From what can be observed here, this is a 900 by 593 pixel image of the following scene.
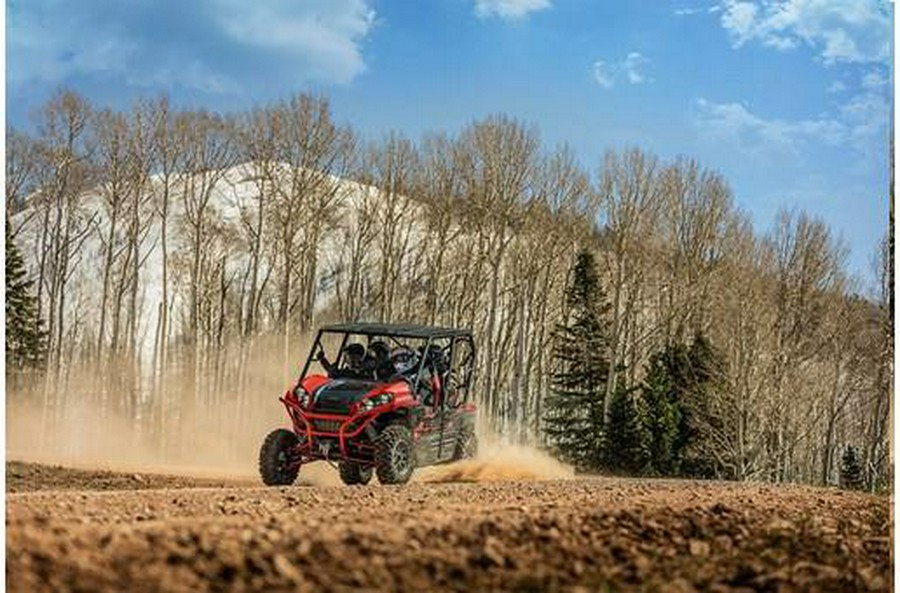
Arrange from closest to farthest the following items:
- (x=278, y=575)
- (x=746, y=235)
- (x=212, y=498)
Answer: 1. (x=278, y=575)
2. (x=212, y=498)
3. (x=746, y=235)

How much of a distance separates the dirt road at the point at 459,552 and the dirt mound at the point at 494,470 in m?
6.46

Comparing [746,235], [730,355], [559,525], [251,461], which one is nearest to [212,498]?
[559,525]

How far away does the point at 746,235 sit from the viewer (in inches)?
982

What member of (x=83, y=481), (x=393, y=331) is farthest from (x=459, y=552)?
(x=83, y=481)

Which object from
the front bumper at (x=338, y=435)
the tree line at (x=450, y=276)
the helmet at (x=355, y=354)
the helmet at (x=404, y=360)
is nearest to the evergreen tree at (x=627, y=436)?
the tree line at (x=450, y=276)

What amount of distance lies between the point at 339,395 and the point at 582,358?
52.2 ft

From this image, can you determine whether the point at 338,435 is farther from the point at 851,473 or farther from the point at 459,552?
the point at 851,473

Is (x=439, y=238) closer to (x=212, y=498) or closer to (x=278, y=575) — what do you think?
(x=212, y=498)

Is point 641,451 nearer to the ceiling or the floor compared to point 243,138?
nearer to the floor

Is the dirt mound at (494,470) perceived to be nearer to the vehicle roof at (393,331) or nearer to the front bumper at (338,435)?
the vehicle roof at (393,331)

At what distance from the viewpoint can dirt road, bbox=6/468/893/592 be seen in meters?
2.93

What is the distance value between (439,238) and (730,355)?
6535mm

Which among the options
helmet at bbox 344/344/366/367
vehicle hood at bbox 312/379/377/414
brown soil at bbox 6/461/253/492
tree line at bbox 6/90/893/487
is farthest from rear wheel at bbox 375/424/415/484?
tree line at bbox 6/90/893/487

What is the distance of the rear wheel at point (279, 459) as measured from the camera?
30.9ft
